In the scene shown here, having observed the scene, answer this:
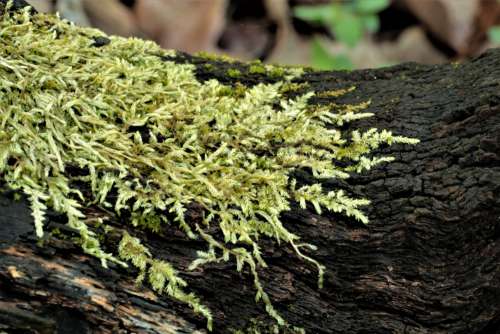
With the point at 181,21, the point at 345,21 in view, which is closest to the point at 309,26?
the point at 345,21

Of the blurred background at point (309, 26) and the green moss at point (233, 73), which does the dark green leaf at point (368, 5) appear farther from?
the green moss at point (233, 73)

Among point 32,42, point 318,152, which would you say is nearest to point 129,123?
point 32,42

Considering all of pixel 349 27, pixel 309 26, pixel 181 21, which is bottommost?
pixel 181 21

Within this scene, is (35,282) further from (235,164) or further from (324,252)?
(324,252)

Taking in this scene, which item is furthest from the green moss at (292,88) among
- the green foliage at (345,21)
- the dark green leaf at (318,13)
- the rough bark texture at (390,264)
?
the dark green leaf at (318,13)

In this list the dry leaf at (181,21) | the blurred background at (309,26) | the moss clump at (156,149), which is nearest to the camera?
the moss clump at (156,149)

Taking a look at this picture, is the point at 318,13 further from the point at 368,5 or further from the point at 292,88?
the point at 292,88

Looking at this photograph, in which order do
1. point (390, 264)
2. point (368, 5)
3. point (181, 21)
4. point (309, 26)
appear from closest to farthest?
1. point (390, 264)
2. point (368, 5)
3. point (181, 21)
4. point (309, 26)
